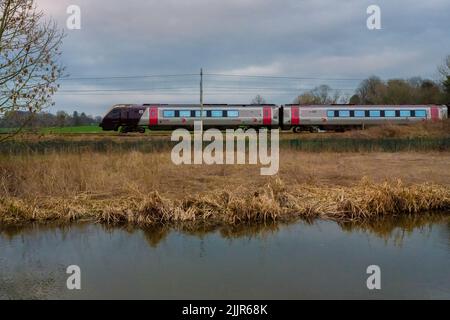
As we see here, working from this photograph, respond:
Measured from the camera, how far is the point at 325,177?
12898 mm

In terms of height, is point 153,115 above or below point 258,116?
above

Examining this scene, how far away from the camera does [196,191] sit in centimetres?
1122

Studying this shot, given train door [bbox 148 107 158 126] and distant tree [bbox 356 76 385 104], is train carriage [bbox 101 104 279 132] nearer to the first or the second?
train door [bbox 148 107 158 126]

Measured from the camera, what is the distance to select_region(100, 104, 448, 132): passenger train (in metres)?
37.5

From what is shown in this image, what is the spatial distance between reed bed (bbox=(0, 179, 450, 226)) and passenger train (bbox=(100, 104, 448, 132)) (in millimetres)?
27636

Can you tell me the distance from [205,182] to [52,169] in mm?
4324

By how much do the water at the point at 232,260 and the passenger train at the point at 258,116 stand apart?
29141mm

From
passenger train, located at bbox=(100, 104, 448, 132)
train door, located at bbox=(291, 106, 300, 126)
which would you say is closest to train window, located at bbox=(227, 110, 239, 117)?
Result: passenger train, located at bbox=(100, 104, 448, 132)

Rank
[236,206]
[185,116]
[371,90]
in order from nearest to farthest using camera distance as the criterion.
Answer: [236,206] < [185,116] < [371,90]

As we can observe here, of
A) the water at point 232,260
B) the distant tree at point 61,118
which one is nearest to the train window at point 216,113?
the distant tree at point 61,118

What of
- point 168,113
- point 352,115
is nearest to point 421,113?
point 352,115

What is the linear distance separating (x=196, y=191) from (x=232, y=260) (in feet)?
14.8

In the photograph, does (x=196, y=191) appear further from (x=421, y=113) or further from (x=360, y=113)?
(x=421, y=113)
